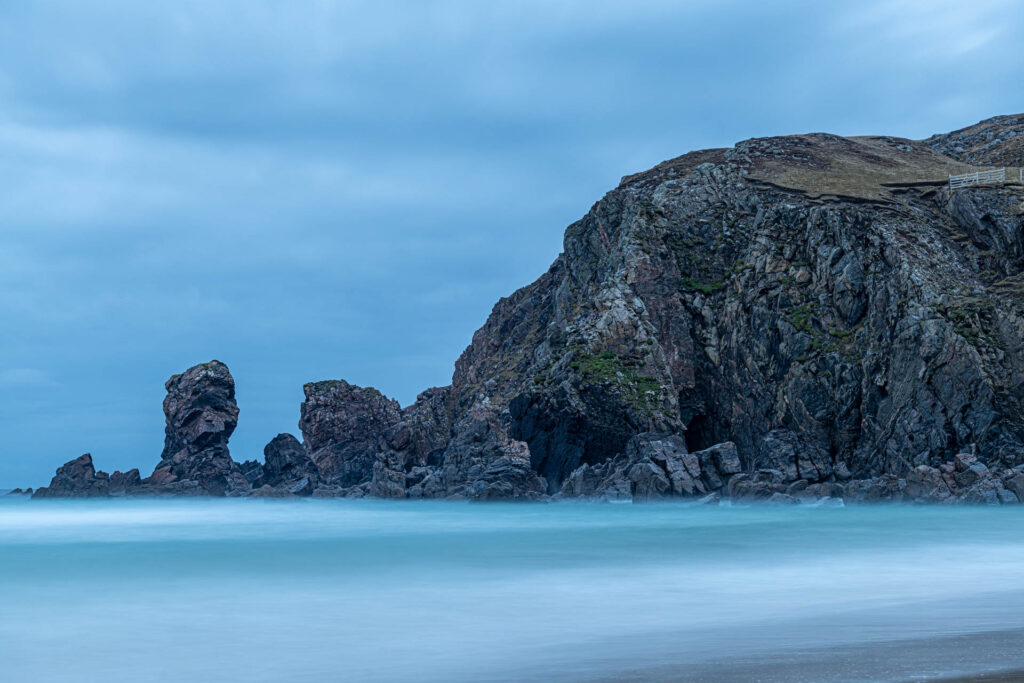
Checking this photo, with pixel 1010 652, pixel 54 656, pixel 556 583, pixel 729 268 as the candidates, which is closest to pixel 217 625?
pixel 54 656

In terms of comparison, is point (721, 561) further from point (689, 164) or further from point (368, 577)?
point (689, 164)

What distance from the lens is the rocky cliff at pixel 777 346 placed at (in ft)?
166

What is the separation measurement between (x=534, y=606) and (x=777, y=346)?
161 ft

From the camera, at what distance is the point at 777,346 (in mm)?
60750

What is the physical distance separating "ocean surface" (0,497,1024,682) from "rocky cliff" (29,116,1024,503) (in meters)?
20.1

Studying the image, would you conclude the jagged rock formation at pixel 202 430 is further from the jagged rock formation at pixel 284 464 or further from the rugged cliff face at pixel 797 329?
the rugged cliff face at pixel 797 329

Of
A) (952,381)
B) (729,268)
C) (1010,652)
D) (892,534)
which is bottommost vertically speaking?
(892,534)

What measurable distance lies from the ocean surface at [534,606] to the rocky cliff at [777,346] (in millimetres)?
20122

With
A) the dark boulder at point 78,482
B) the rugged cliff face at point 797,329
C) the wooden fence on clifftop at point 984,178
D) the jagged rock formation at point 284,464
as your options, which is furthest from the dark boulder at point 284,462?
the wooden fence on clifftop at point 984,178

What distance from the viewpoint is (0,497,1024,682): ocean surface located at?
10.0 m

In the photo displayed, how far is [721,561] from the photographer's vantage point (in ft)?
72.9

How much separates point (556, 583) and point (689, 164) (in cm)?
7238

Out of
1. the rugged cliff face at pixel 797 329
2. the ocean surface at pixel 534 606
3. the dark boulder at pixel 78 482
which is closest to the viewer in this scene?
the ocean surface at pixel 534 606

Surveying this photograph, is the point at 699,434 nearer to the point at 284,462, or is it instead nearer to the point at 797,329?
the point at 797,329
